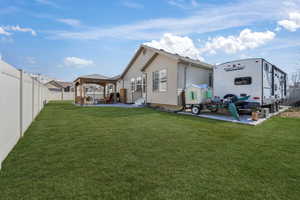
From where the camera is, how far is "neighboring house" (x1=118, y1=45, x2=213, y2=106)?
376 inches

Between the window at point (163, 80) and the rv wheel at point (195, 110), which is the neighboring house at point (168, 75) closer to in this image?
the window at point (163, 80)

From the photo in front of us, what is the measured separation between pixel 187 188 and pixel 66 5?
11248mm

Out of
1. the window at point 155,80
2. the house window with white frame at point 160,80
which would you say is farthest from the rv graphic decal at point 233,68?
the window at point 155,80

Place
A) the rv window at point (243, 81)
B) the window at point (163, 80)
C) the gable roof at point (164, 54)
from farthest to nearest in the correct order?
1. the window at point (163, 80)
2. the gable roof at point (164, 54)
3. the rv window at point (243, 81)

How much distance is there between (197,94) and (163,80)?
3002 millimetres

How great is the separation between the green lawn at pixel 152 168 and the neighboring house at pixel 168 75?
19.6 ft

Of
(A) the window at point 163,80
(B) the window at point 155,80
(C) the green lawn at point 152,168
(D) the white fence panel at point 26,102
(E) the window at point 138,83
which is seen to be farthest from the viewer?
(E) the window at point 138,83

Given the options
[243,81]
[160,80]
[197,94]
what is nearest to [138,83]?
[160,80]

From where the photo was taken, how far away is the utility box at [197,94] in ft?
27.7

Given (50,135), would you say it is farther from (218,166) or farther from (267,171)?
(267,171)

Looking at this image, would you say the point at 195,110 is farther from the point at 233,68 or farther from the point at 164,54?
the point at 164,54

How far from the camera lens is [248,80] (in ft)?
24.2

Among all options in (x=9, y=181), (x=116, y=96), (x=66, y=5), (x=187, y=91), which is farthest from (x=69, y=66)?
(x=9, y=181)

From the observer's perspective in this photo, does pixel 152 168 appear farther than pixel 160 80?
No
